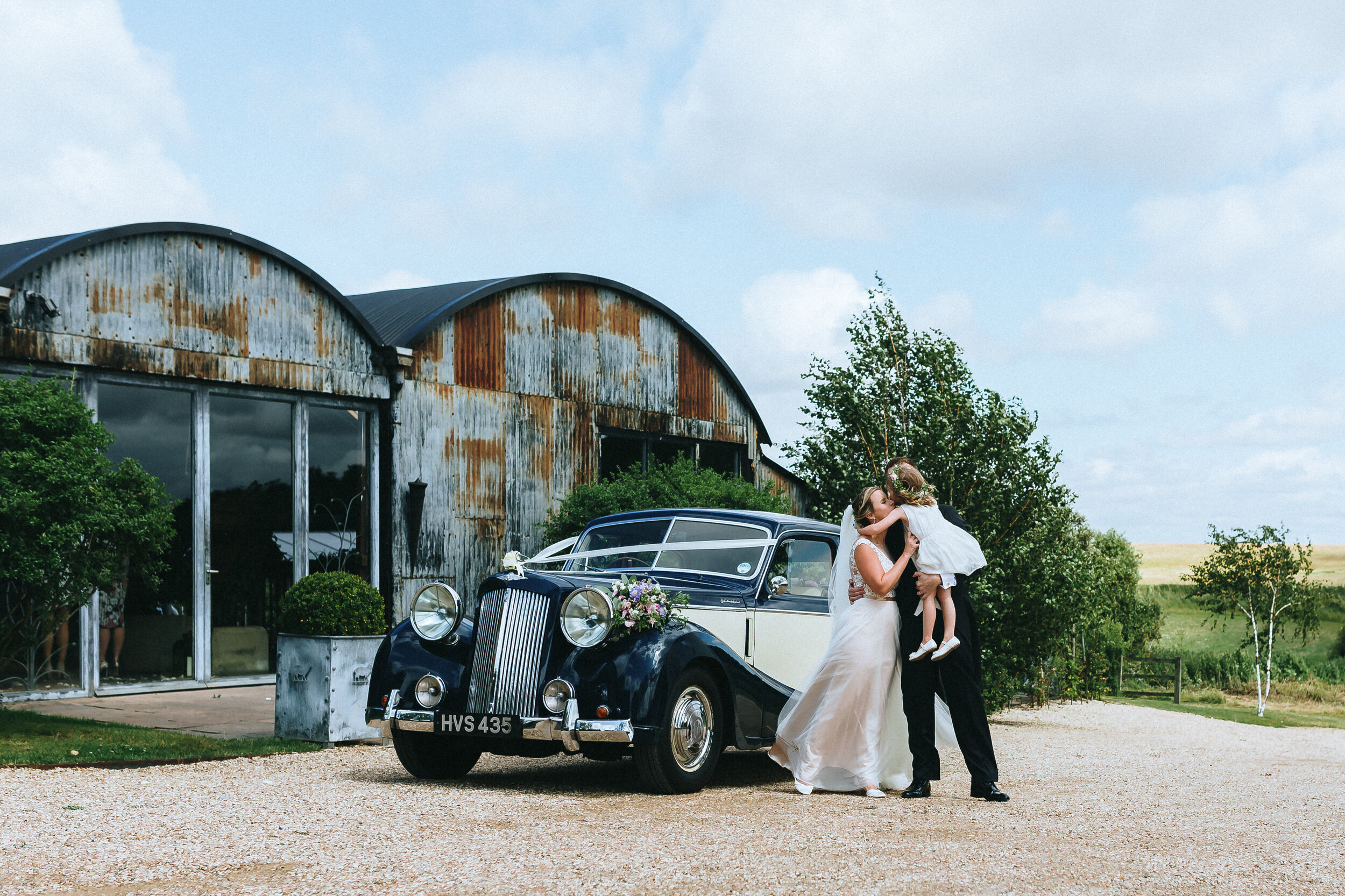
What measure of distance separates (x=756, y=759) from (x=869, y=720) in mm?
2030

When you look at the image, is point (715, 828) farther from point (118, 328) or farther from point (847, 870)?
point (118, 328)

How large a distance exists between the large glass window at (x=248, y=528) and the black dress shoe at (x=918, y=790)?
7964 mm

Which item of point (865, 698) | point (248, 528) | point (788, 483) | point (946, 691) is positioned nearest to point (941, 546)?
point (946, 691)

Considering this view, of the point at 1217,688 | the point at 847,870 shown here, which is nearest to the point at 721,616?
the point at 847,870

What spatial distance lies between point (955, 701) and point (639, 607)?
73.2 inches

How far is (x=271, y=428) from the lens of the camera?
42.9 feet

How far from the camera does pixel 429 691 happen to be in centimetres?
700

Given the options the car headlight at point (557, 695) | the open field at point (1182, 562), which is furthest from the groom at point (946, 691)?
the open field at point (1182, 562)

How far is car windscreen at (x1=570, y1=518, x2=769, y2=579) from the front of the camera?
8.02 meters

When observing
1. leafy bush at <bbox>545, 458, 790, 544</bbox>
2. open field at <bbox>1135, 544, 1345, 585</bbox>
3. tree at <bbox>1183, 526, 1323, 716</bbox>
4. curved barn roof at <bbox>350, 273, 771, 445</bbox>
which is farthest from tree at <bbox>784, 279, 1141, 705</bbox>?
open field at <bbox>1135, 544, 1345, 585</bbox>

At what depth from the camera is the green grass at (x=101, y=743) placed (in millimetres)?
7887

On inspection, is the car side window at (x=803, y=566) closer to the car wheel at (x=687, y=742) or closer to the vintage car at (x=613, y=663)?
the vintage car at (x=613, y=663)

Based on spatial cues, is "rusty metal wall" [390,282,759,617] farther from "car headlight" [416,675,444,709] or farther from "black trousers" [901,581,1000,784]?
"black trousers" [901,581,1000,784]

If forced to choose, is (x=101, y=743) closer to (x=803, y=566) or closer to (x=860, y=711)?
(x=803, y=566)
